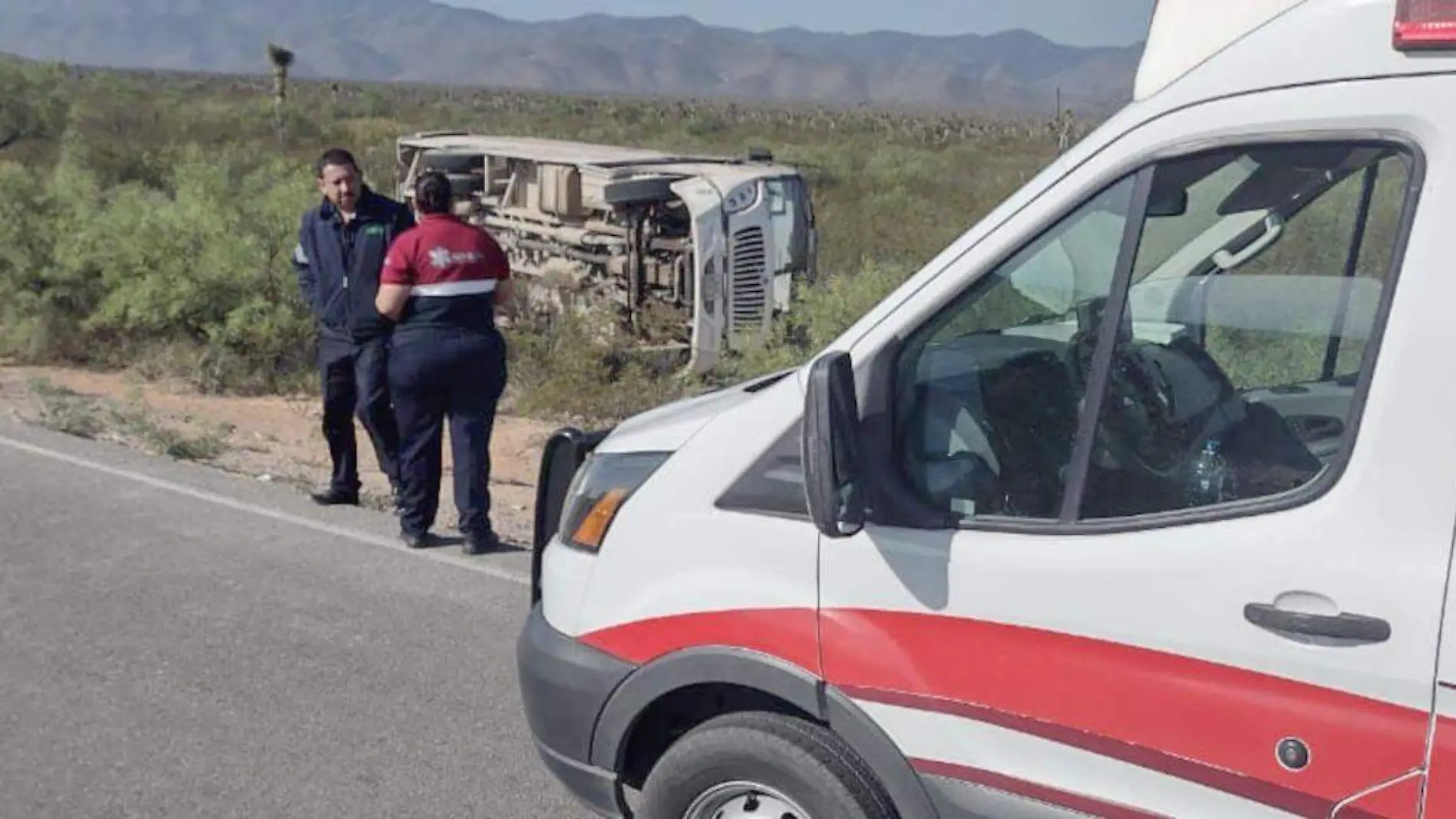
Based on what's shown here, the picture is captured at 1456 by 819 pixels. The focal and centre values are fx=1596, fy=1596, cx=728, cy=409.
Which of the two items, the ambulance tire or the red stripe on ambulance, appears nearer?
the red stripe on ambulance

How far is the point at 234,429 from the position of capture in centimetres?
1234

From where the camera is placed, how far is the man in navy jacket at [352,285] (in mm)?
7957

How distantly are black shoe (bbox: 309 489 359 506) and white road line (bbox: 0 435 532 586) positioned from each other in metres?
0.30

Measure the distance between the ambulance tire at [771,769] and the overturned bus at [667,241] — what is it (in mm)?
11123

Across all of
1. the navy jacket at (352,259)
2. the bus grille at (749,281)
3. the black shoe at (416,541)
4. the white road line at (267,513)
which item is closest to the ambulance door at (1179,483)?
the white road line at (267,513)

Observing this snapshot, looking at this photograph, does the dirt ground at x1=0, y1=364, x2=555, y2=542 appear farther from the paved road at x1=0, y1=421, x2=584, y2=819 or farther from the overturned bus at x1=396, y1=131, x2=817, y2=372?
the overturned bus at x1=396, y1=131, x2=817, y2=372

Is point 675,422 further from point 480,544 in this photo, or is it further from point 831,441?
point 480,544

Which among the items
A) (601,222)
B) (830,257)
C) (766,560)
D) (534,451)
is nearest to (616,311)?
(601,222)

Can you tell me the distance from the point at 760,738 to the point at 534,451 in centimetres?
888

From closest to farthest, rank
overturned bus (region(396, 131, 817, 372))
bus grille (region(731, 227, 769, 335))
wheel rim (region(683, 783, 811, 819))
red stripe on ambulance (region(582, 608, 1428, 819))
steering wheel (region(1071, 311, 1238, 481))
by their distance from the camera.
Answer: red stripe on ambulance (region(582, 608, 1428, 819))
steering wheel (region(1071, 311, 1238, 481))
wheel rim (region(683, 783, 811, 819))
overturned bus (region(396, 131, 817, 372))
bus grille (region(731, 227, 769, 335))

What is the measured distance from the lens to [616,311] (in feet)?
52.9

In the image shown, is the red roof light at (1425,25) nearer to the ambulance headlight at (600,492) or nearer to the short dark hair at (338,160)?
the ambulance headlight at (600,492)

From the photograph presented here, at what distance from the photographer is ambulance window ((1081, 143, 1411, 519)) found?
2920 millimetres

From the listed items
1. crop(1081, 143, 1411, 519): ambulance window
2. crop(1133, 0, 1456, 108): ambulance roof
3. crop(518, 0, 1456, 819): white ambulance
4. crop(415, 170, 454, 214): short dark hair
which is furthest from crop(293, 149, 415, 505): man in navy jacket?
crop(1133, 0, 1456, 108): ambulance roof
